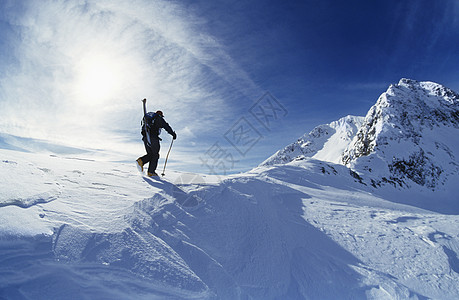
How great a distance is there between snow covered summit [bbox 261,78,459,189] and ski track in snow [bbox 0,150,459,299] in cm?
1743

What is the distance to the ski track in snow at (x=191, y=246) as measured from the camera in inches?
102

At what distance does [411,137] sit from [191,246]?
48.0 meters

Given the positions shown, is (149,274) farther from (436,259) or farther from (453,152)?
(453,152)

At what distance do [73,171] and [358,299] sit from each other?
7333 millimetres

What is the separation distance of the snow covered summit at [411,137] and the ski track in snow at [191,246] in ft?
57.2

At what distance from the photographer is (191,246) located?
12.3ft

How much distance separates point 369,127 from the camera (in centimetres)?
4391

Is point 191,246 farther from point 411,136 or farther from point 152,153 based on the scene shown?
point 411,136

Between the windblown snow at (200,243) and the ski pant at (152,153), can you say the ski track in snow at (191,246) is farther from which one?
the ski pant at (152,153)

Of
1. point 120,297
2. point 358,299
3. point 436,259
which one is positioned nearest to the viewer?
point 120,297

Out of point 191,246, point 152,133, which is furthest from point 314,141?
point 191,246

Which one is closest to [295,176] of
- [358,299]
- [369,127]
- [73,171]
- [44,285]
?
[358,299]

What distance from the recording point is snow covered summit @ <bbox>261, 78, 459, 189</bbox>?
97.5 feet

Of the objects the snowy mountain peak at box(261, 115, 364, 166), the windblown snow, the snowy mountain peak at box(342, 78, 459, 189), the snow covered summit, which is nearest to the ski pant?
the windblown snow
